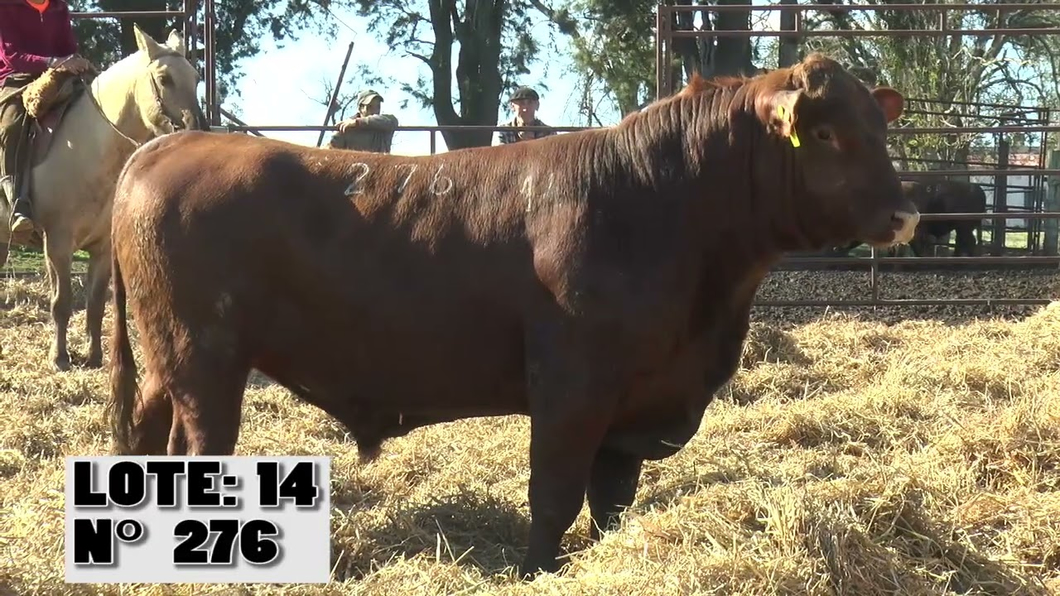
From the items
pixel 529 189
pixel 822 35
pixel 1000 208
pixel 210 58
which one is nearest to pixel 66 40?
pixel 210 58

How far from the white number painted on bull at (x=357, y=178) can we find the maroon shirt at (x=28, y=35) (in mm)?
4979

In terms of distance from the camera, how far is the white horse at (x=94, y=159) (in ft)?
24.2

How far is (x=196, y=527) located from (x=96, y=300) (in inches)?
196

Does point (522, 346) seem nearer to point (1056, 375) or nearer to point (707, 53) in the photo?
point (1056, 375)

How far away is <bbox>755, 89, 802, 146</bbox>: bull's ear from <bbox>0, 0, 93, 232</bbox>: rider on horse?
5597 millimetres

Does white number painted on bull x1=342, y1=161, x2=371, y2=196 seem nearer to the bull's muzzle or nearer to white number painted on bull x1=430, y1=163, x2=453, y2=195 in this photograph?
white number painted on bull x1=430, y1=163, x2=453, y2=195

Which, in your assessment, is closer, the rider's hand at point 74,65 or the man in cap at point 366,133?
the rider's hand at point 74,65

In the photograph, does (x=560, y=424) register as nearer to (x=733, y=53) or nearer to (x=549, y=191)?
(x=549, y=191)

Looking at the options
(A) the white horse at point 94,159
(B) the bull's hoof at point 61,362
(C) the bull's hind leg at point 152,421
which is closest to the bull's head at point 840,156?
(C) the bull's hind leg at point 152,421

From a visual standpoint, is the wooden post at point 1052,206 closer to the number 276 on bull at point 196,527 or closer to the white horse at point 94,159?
the white horse at point 94,159

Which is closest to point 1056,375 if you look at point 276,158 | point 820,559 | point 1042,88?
point 820,559

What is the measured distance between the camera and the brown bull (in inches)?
140

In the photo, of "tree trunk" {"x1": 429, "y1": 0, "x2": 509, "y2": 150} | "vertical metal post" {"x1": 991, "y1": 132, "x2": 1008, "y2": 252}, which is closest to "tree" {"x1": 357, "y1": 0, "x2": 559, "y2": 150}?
"tree trunk" {"x1": 429, "y1": 0, "x2": 509, "y2": 150}

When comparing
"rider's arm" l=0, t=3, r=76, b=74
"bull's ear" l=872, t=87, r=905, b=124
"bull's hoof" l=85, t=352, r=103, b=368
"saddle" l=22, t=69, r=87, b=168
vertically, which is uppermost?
"rider's arm" l=0, t=3, r=76, b=74
